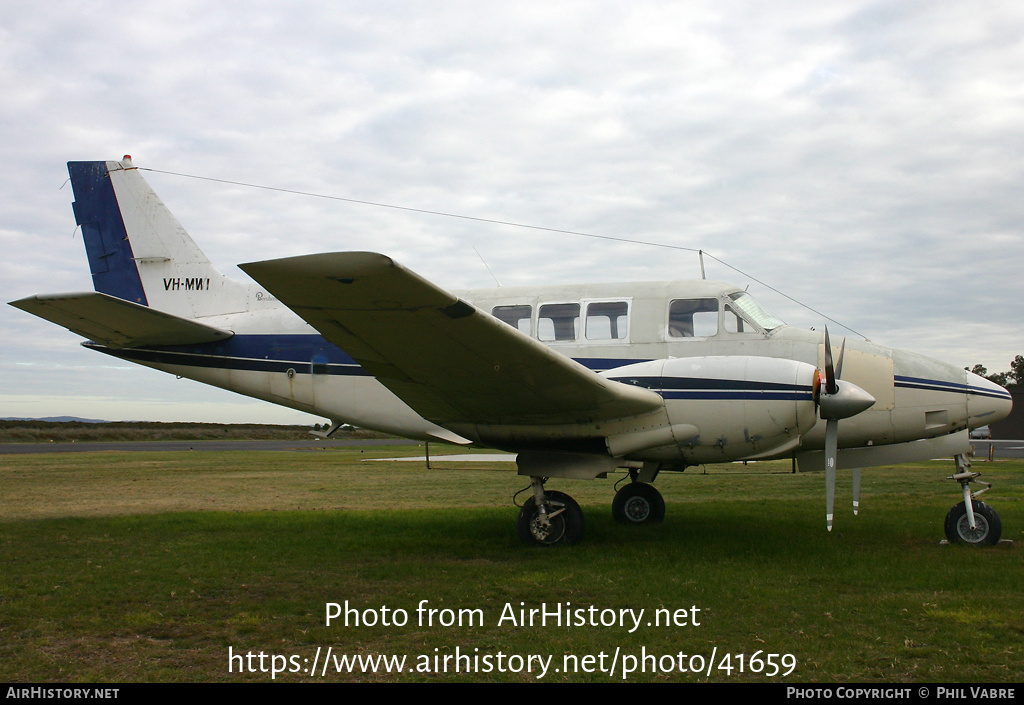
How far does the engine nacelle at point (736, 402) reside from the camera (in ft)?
27.5

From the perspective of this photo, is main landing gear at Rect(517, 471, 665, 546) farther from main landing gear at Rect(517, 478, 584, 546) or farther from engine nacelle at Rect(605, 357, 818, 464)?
engine nacelle at Rect(605, 357, 818, 464)

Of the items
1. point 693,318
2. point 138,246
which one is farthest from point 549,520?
point 138,246

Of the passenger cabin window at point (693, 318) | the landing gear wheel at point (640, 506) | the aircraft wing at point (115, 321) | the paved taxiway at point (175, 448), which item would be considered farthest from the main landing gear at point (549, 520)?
the paved taxiway at point (175, 448)

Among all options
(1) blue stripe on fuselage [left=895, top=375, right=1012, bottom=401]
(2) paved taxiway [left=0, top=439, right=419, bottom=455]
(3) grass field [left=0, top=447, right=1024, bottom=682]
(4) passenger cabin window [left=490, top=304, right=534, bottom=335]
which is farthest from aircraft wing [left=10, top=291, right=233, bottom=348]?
(2) paved taxiway [left=0, top=439, right=419, bottom=455]

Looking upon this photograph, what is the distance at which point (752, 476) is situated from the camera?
23578 millimetres

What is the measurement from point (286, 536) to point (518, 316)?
4.62m

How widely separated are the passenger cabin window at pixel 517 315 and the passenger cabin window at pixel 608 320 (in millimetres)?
852

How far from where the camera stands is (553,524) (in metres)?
9.40

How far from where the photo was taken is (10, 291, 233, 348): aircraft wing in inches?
323

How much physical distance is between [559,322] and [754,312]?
8.52 ft

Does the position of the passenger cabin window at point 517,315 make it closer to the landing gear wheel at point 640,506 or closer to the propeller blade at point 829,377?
the landing gear wheel at point 640,506

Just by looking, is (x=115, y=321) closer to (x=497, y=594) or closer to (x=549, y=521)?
(x=549, y=521)

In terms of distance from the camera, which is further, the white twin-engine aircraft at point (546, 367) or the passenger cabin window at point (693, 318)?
the passenger cabin window at point (693, 318)

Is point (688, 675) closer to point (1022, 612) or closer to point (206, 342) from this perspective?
point (1022, 612)
